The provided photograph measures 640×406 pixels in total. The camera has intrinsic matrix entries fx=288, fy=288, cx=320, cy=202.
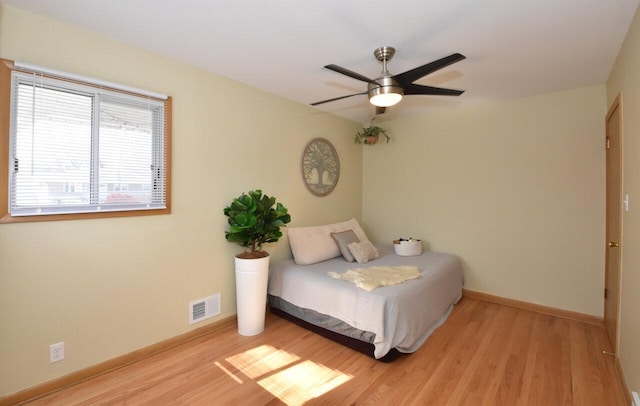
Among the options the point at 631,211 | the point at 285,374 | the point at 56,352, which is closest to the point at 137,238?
the point at 56,352

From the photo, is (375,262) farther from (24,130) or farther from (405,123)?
(24,130)

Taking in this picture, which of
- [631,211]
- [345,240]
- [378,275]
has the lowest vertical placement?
[378,275]

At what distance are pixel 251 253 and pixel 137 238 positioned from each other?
935mm

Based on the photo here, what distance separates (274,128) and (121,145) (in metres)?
1.52

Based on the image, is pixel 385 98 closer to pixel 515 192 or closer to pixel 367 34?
pixel 367 34

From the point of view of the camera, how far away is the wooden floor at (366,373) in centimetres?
184

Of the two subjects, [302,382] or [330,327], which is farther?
[330,327]

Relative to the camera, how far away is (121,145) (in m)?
2.16

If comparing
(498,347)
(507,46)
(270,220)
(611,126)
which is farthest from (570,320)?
(270,220)

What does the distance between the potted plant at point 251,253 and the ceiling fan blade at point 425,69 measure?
151cm

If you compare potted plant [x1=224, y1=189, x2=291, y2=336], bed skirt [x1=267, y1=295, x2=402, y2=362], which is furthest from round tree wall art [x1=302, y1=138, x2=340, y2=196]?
bed skirt [x1=267, y1=295, x2=402, y2=362]

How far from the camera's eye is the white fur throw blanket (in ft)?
8.03

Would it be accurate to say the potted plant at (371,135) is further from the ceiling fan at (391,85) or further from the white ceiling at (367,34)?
the ceiling fan at (391,85)

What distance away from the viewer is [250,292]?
103 inches
